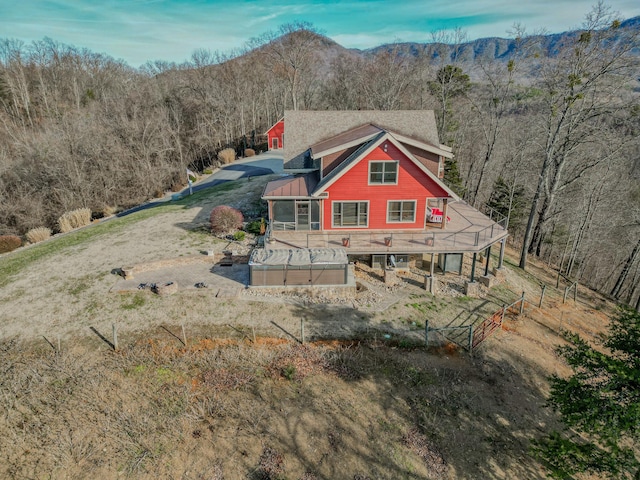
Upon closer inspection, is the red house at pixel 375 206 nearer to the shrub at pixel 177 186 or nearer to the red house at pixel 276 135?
the shrub at pixel 177 186

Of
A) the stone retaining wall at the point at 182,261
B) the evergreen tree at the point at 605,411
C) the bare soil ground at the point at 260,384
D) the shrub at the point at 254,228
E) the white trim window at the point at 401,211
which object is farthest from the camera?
the shrub at the point at 254,228

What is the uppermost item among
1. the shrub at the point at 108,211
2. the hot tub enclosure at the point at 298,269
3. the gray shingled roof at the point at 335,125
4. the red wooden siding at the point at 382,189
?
the gray shingled roof at the point at 335,125

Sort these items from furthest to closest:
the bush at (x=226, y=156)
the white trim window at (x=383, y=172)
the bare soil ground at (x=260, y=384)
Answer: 1. the bush at (x=226, y=156)
2. the white trim window at (x=383, y=172)
3. the bare soil ground at (x=260, y=384)

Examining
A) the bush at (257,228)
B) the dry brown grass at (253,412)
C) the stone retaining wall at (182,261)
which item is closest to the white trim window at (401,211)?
the bush at (257,228)

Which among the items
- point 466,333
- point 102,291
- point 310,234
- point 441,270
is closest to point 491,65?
point 441,270

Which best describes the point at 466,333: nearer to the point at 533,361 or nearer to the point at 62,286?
the point at 533,361

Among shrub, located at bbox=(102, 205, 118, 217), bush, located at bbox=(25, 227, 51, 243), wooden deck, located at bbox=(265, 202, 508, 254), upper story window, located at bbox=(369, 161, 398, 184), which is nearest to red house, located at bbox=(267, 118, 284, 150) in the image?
shrub, located at bbox=(102, 205, 118, 217)

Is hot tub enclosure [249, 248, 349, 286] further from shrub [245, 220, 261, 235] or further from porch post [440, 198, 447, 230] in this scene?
porch post [440, 198, 447, 230]

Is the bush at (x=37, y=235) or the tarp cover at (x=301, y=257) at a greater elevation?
the tarp cover at (x=301, y=257)
